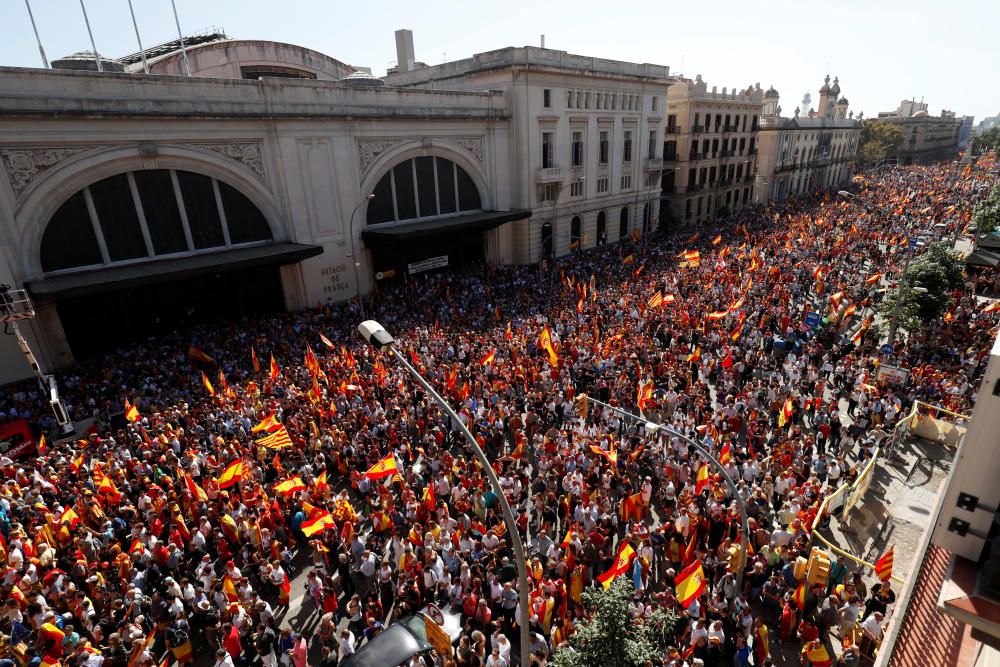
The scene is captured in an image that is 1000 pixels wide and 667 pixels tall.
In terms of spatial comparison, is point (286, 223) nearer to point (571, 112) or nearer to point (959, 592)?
point (571, 112)

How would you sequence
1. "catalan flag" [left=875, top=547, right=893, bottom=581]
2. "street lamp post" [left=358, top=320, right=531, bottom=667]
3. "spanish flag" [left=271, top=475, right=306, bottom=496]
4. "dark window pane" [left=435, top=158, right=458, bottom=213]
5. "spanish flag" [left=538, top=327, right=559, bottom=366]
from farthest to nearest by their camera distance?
"dark window pane" [left=435, top=158, right=458, bottom=213]
"spanish flag" [left=538, top=327, right=559, bottom=366]
"spanish flag" [left=271, top=475, right=306, bottom=496]
"catalan flag" [left=875, top=547, right=893, bottom=581]
"street lamp post" [left=358, top=320, right=531, bottom=667]

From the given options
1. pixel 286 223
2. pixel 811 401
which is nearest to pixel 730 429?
pixel 811 401

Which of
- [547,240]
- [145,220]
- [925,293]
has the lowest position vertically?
[547,240]

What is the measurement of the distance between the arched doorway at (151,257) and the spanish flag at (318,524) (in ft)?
58.6

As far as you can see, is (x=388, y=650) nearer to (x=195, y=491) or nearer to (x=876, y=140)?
(x=195, y=491)

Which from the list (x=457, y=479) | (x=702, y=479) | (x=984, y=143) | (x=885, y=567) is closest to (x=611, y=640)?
(x=885, y=567)

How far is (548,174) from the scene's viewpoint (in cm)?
4125

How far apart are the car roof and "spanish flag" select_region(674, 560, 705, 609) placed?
4664 mm

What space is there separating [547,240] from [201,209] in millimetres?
24764

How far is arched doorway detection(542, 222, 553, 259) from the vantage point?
1709 inches

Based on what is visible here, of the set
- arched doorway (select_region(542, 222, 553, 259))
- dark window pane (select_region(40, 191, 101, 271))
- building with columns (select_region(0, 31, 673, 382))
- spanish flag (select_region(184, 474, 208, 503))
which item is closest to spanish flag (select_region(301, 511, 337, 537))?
spanish flag (select_region(184, 474, 208, 503))

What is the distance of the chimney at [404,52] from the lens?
45594 mm

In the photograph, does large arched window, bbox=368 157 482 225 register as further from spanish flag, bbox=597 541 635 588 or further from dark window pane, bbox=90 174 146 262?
spanish flag, bbox=597 541 635 588

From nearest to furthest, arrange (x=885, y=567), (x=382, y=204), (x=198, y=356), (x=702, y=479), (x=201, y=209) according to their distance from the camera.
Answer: (x=885, y=567) < (x=702, y=479) < (x=198, y=356) < (x=201, y=209) < (x=382, y=204)
